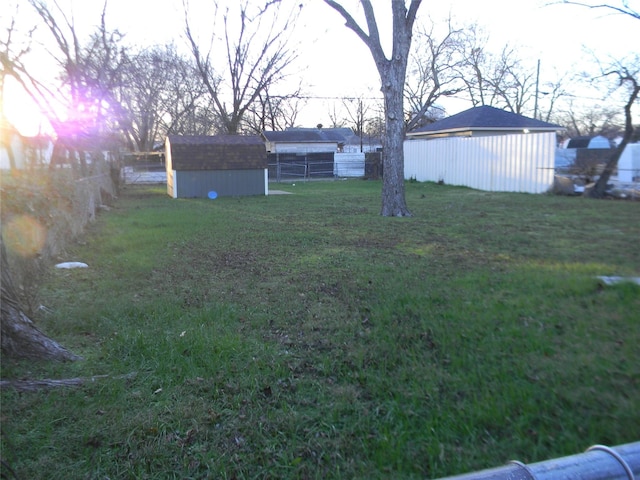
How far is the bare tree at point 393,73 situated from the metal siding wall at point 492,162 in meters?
7.80

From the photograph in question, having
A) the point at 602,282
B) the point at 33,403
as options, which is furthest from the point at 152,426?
the point at 602,282

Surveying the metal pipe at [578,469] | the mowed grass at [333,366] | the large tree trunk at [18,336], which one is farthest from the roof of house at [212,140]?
the metal pipe at [578,469]

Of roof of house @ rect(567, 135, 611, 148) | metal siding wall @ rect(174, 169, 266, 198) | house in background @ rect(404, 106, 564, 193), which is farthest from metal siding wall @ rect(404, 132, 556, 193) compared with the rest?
metal siding wall @ rect(174, 169, 266, 198)

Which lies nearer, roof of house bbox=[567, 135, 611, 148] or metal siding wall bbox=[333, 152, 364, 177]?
roof of house bbox=[567, 135, 611, 148]

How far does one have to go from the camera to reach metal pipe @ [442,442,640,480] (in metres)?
2.30

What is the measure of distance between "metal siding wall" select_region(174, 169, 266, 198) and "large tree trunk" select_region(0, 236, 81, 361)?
20.6m

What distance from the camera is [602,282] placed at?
6.28m

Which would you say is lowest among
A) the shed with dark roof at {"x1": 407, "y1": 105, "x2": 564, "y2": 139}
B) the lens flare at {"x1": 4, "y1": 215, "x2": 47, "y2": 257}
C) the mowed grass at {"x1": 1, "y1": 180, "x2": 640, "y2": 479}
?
the mowed grass at {"x1": 1, "y1": 180, "x2": 640, "y2": 479}

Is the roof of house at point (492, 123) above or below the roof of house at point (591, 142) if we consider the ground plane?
above

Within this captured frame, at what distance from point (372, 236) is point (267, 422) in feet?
26.9

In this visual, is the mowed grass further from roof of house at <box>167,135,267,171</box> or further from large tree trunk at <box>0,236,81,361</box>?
roof of house at <box>167,135,267,171</box>

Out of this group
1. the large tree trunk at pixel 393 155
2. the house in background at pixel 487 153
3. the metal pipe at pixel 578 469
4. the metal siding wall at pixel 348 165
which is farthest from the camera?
the metal siding wall at pixel 348 165

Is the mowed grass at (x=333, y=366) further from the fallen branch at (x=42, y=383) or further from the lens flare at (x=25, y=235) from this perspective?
the lens flare at (x=25, y=235)

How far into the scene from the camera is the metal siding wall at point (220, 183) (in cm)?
2481
